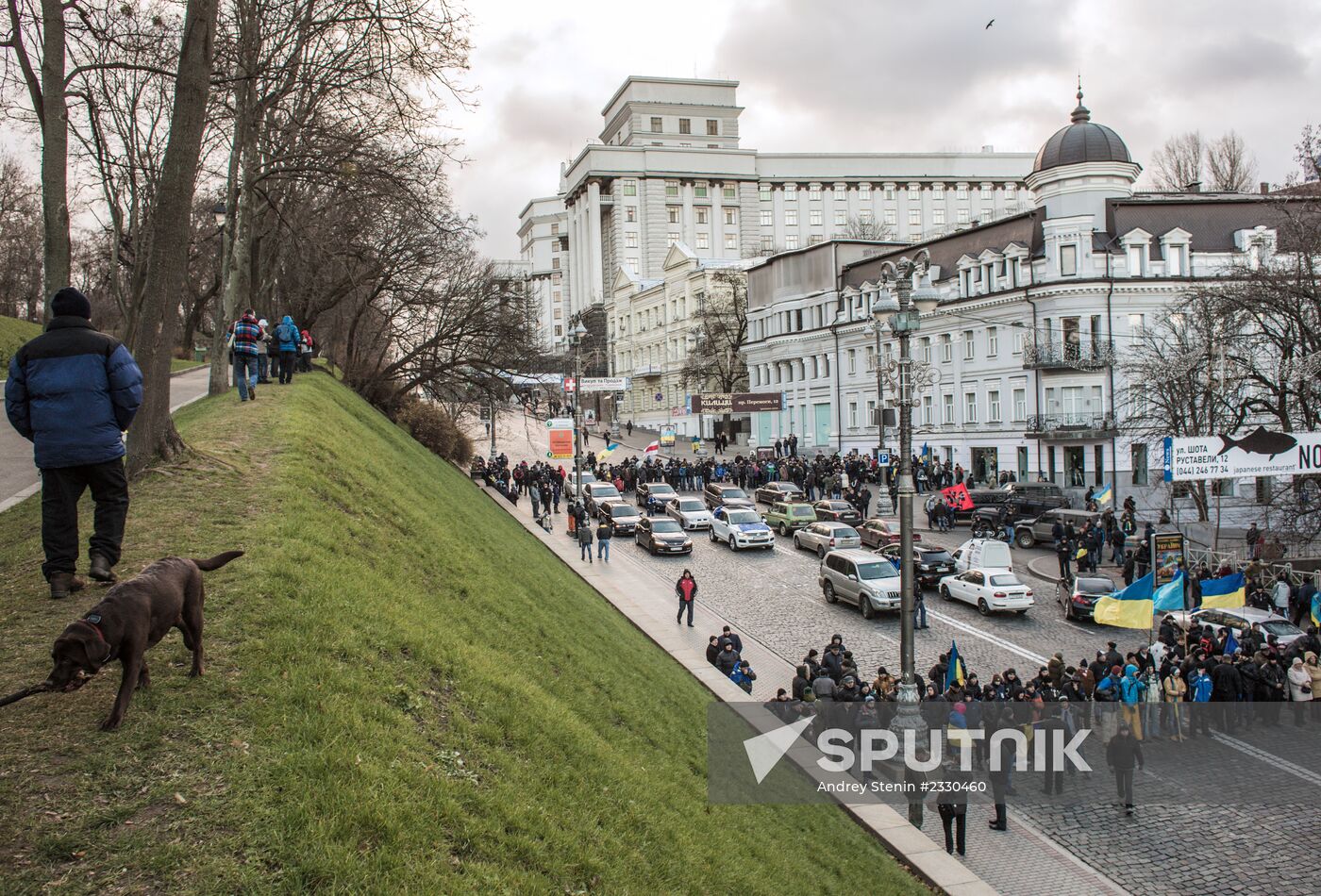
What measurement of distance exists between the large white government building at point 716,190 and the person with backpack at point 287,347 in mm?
86923

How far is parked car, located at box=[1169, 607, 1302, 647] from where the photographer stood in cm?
2027

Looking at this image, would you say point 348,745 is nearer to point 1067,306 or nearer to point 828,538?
point 828,538

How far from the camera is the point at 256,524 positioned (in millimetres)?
10250

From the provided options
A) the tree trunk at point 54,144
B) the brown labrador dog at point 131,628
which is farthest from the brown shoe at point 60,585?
the tree trunk at point 54,144

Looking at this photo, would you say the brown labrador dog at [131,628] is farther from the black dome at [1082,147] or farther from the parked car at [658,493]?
the black dome at [1082,147]

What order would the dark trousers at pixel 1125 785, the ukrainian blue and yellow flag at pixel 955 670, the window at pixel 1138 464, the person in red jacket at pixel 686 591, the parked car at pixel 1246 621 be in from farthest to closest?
the window at pixel 1138 464 < the person in red jacket at pixel 686 591 < the parked car at pixel 1246 621 < the ukrainian blue and yellow flag at pixel 955 670 < the dark trousers at pixel 1125 785

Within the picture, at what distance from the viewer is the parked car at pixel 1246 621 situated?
798 inches

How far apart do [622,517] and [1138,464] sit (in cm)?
2576

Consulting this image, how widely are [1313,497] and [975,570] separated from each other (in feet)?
29.6

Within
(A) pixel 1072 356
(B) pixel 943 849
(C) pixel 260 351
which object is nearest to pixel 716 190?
(A) pixel 1072 356

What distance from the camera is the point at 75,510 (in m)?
7.91

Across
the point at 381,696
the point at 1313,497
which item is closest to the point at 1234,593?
the point at 1313,497

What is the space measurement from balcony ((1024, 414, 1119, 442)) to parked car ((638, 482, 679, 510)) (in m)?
18.9

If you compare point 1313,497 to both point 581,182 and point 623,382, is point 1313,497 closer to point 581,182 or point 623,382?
point 623,382
